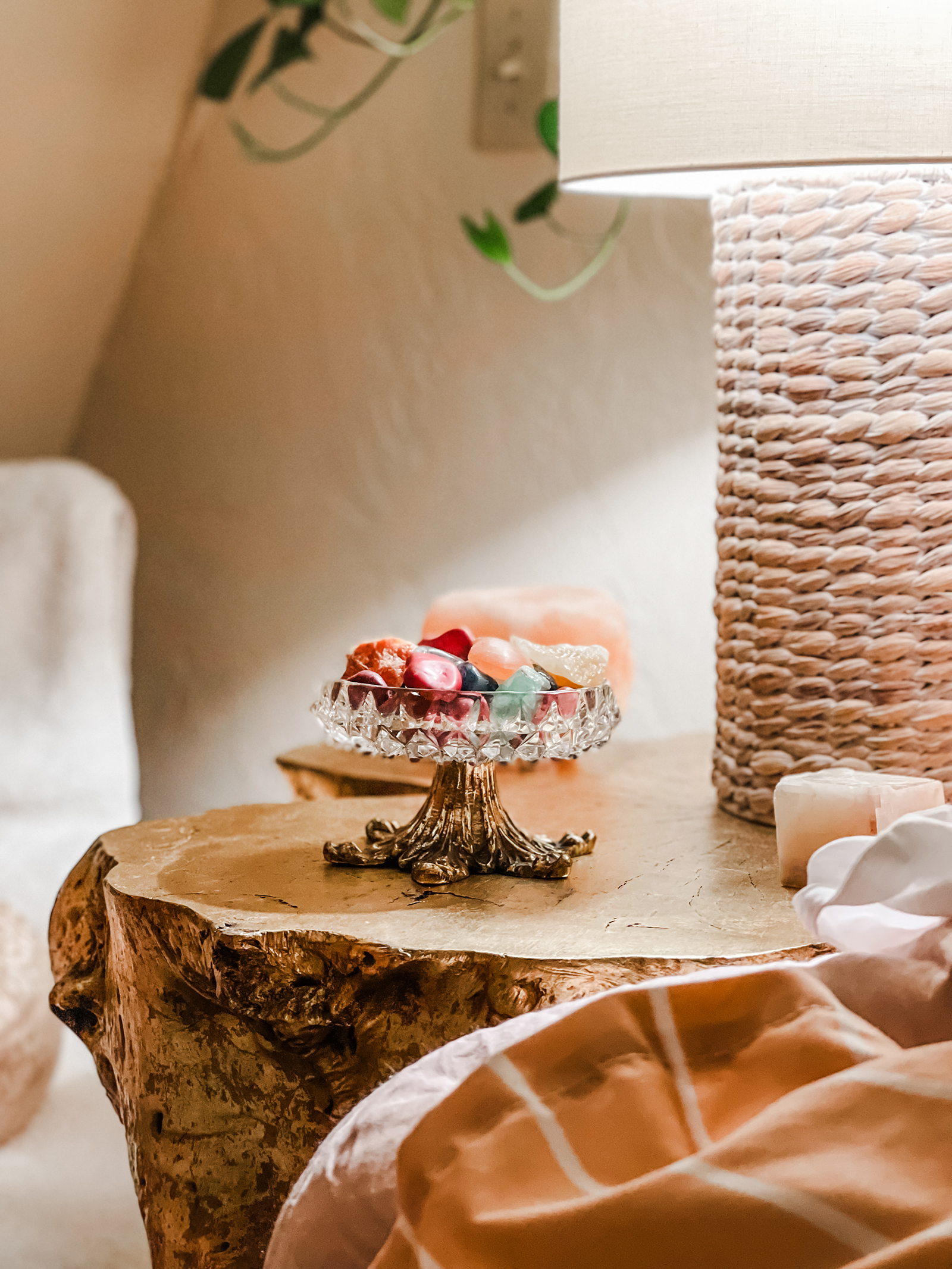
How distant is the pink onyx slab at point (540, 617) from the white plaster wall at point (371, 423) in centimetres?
31

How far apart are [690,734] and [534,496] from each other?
0.35 meters

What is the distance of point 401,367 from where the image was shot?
55.9 inches

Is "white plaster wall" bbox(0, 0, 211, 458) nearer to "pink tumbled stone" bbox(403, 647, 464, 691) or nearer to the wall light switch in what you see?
the wall light switch

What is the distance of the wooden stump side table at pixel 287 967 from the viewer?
619 mm

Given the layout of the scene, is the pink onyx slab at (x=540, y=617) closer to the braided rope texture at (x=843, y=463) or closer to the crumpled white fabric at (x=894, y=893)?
the braided rope texture at (x=843, y=463)

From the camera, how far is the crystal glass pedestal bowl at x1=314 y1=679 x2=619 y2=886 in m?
0.68

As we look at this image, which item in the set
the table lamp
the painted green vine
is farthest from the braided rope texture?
the painted green vine

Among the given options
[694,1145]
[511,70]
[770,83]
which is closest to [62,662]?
[511,70]

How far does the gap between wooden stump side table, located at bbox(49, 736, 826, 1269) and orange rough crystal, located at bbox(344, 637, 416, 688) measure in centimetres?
12

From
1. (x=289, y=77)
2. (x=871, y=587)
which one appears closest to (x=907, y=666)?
(x=871, y=587)

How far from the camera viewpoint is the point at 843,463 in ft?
2.56

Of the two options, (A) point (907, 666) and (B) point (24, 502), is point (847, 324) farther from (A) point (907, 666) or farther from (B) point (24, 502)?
(B) point (24, 502)

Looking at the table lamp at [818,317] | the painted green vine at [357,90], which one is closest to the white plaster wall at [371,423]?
the painted green vine at [357,90]

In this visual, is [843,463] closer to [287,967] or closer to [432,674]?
[432,674]
